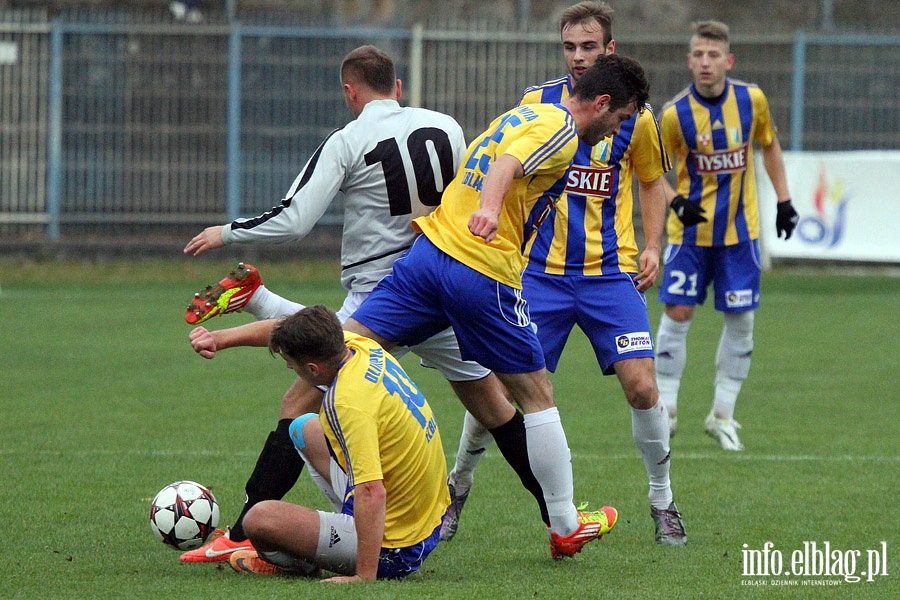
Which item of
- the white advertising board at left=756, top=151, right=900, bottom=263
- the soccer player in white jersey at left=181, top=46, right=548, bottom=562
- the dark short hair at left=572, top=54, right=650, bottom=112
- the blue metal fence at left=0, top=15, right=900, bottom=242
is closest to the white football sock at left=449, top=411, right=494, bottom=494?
the soccer player in white jersey at left=181, top=46, right=548, bottom=562

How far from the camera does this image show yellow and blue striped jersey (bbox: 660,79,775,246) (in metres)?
7.79

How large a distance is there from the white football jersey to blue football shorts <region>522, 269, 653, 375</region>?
2.13 ft

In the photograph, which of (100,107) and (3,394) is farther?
(100,107)

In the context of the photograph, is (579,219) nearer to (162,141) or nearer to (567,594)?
(567,594)

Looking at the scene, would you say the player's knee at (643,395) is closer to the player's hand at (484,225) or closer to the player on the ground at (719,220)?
the player's hand at (484,225)

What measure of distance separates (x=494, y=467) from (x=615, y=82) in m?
2.77

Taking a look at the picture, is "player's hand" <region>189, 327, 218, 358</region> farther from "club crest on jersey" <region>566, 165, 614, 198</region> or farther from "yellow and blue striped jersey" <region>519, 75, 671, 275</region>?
"club crest on jersey" <region>566, 165, 614, 198</region>

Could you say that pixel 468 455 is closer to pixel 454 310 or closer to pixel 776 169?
pixel 454 310

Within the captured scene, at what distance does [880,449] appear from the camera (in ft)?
24.3

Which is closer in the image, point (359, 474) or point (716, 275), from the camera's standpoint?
point (359, 474)

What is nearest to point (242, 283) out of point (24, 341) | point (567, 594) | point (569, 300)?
point (569, 300)

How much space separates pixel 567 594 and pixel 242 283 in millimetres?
1852

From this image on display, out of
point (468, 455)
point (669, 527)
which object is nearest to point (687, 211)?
point (468, 455)

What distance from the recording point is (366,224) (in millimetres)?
5484
